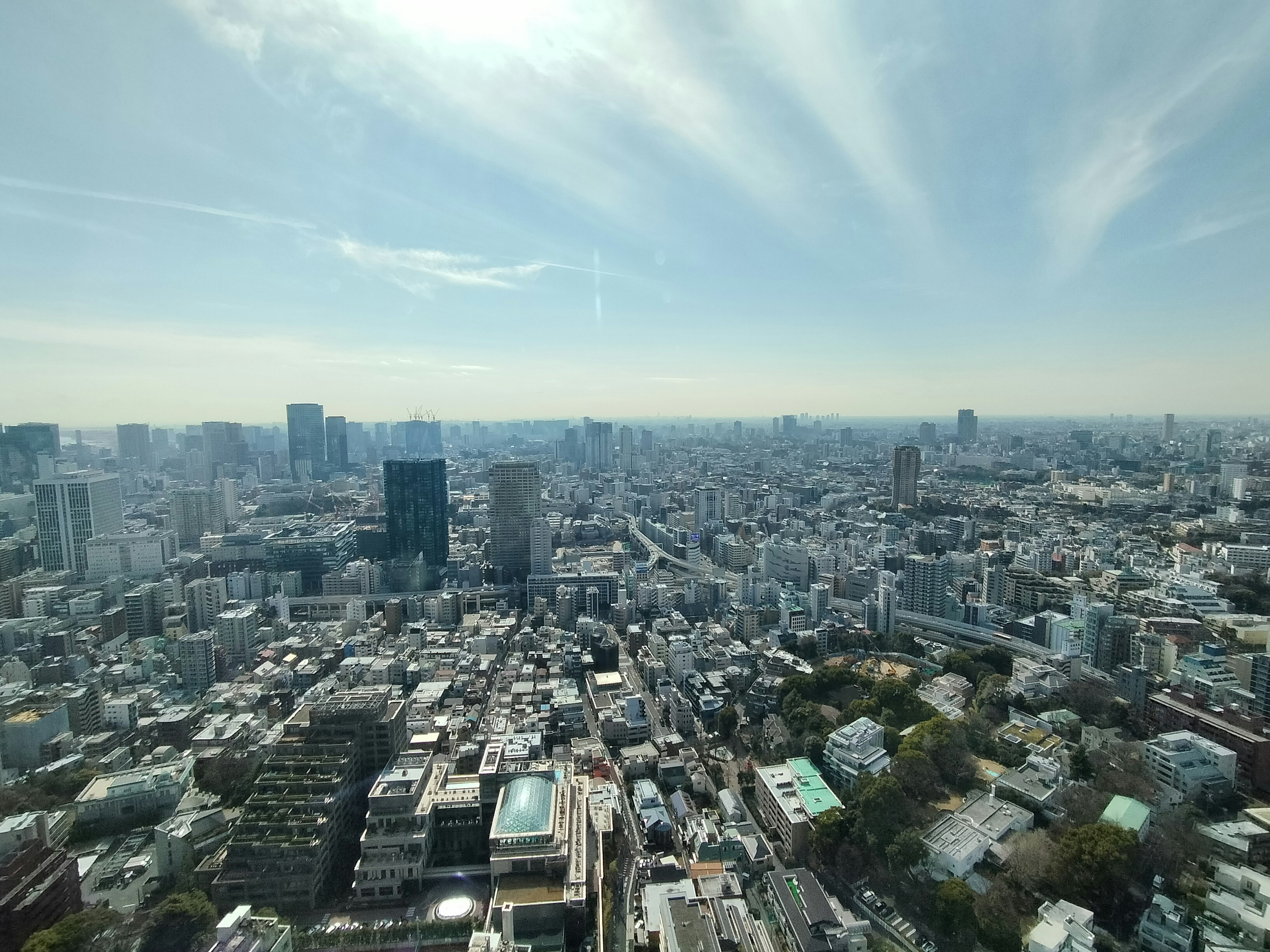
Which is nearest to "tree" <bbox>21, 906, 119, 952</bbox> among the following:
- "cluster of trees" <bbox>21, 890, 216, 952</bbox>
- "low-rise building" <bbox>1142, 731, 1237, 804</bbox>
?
"cluster of trees" <bbox>21, 890, 216, 952</bbox>

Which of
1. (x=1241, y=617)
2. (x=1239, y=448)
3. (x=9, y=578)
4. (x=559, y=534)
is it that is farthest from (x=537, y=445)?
(x=1241, y=617)

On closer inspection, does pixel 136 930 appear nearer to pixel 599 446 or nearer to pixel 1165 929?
pixel 1165 929

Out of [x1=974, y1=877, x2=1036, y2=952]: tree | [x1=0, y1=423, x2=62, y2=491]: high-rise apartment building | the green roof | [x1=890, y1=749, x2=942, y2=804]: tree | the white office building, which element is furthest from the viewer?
[x1=0, y1=423, x2=62, y2=491]: high-rise apartment building

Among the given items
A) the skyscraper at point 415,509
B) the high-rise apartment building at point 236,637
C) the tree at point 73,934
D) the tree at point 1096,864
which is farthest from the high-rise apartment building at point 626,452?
the tree at point 73,934

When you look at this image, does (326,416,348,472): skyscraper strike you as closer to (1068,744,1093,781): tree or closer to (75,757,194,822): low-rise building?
(75,757,194,822): low-rise building

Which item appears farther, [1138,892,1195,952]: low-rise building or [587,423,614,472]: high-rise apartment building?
[587,423,614,472]: high-rise apartment building

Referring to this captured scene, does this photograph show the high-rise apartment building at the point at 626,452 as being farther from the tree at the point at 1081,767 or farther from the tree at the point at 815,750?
the tree at the point at 1081,767
